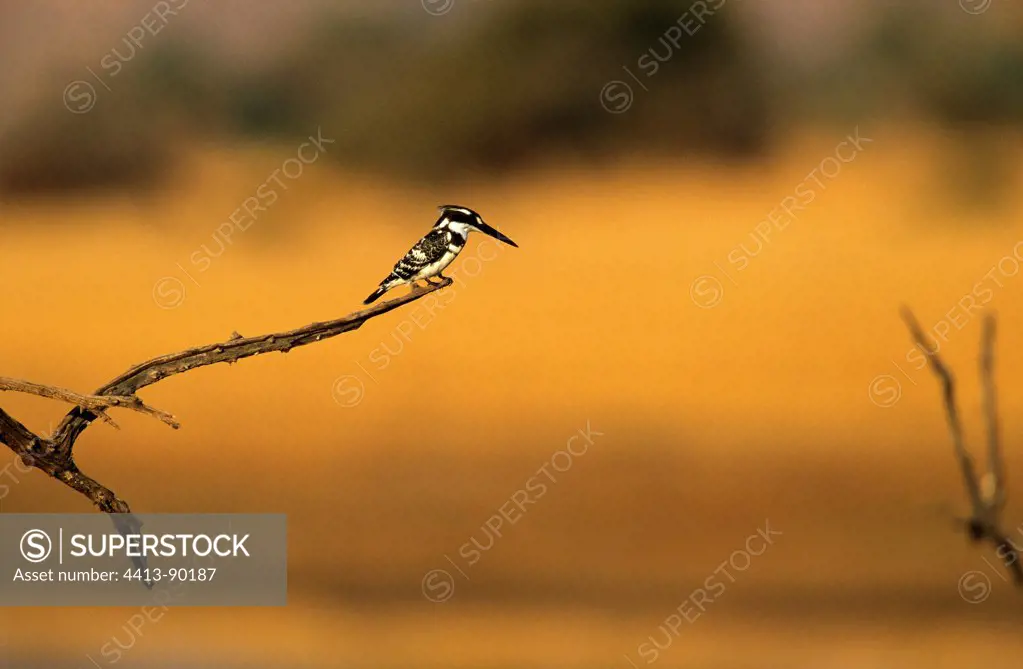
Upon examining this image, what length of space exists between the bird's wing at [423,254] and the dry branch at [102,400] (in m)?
1.70

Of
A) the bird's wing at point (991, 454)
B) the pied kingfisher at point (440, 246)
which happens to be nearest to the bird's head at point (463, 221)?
the pied kingfisher at point (440, 246)

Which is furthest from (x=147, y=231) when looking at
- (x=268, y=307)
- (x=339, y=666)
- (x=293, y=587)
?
(x=339, y=666)

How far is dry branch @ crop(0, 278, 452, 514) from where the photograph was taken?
1701 millimetres

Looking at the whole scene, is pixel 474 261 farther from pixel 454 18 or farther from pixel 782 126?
pixel 454 18

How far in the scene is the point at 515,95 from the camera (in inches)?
799

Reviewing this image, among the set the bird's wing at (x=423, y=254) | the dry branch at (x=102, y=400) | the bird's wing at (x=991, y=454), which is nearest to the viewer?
the bird's wing at (x=991, y=454)

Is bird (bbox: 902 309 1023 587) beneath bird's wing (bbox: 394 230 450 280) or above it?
beneath

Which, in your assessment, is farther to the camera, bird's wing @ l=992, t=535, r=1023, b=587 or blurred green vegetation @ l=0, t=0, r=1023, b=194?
blurred green vegetation @ l=0, t=0, r=1023, b=194

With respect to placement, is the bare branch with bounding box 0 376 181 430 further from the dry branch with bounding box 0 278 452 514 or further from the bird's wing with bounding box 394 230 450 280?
the bird's wing with bounding box 394 230 450 280

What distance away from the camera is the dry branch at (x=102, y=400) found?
170cm

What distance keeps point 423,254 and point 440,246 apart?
0.21m

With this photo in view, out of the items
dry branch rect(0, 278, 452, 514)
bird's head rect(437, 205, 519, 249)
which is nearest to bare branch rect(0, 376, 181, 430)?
dry branch rect(0, 278, 452, 514)

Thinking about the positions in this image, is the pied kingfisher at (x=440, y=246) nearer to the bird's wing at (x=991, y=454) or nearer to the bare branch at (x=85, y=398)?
the bare branch at (x=85, y=398)

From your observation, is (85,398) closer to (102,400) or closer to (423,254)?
(102,400)
